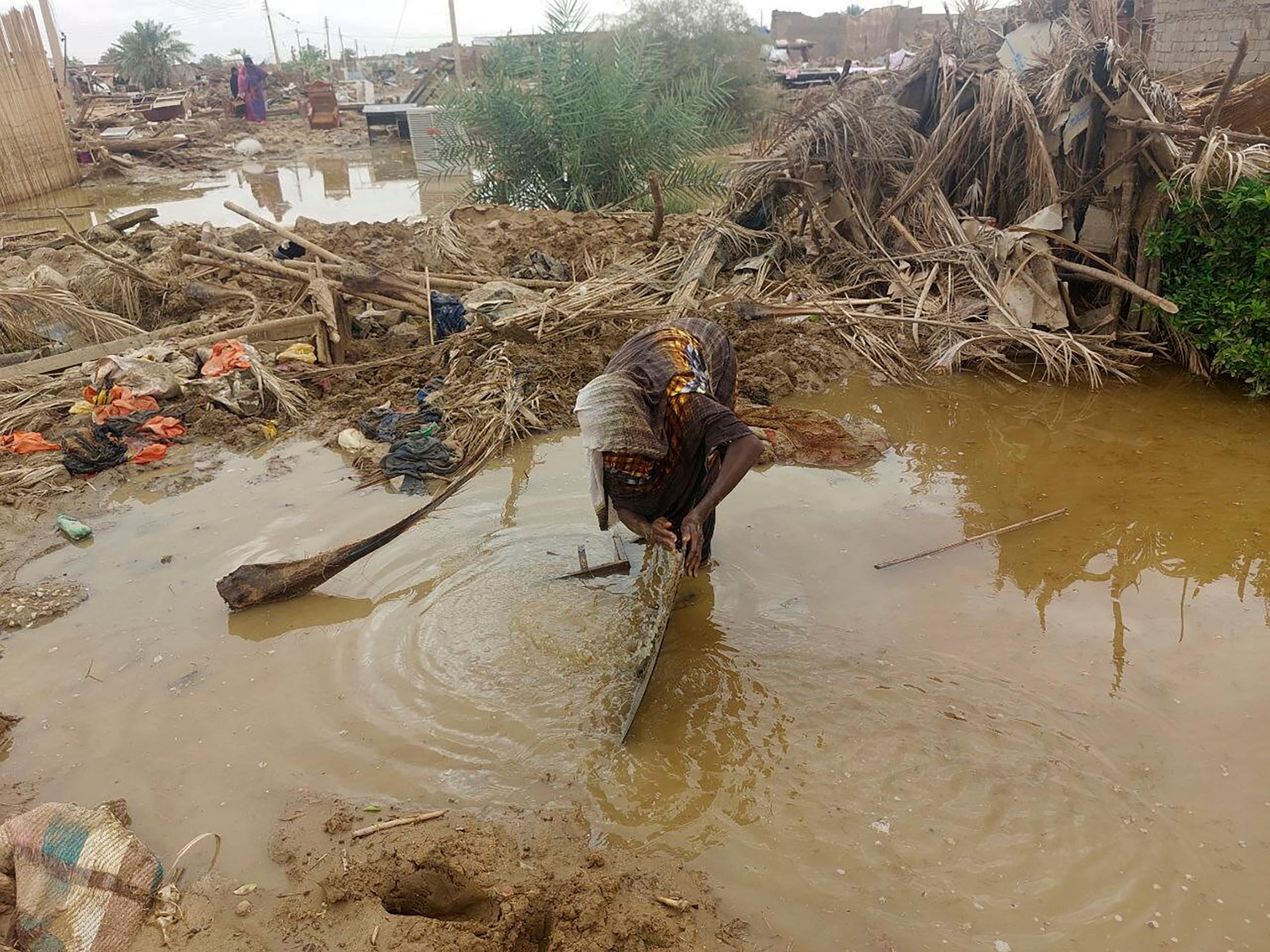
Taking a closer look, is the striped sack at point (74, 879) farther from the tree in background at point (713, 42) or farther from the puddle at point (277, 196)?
the tree in background at point (713, 42)

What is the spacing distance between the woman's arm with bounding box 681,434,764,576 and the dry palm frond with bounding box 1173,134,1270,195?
4.50 metres

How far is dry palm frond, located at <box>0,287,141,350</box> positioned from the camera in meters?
6.17

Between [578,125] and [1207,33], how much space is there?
711 centimetres

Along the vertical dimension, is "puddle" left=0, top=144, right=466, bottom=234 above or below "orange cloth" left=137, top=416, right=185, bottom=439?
above

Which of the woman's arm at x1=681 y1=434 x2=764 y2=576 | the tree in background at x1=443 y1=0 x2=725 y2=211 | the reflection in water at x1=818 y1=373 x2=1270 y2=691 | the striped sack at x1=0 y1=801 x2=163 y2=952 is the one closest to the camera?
the striped sack at x1=0 y1=801 x2=163 y2=952

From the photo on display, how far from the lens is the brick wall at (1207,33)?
332 inches

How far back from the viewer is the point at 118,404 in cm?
542

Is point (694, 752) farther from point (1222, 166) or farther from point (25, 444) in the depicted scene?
point (1222, 166)

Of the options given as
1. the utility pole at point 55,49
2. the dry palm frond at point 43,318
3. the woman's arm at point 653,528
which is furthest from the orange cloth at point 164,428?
the utility pole at point 55,49

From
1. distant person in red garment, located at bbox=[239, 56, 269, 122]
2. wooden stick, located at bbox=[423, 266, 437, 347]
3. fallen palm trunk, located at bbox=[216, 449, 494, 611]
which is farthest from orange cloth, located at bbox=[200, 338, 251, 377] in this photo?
distant person in red garment, located at bbox=[239, 56, 269, 122]

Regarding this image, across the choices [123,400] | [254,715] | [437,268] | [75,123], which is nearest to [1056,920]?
[254,715]

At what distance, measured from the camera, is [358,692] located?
3.24 meters

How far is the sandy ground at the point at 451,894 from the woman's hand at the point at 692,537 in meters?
0.97

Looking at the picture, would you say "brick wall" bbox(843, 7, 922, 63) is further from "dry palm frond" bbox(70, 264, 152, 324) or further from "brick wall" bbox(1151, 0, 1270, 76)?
"dry palm frond" bbox(70, 264, 152, 324)
